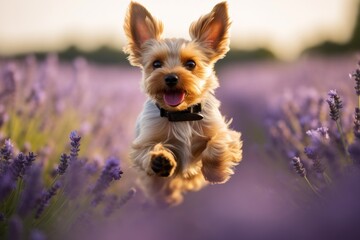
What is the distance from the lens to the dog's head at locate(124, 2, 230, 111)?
11.5 feet

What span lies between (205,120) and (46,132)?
2.07 m

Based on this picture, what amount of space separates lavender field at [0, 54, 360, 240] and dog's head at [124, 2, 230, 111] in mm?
611

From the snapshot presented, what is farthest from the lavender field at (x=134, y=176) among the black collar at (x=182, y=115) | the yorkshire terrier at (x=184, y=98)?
the black collar at (x=182, y=115)

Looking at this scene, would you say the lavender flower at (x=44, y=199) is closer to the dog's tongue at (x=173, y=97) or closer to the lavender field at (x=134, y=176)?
the lavender field at (x=134, y=176)

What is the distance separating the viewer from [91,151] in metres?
5.23

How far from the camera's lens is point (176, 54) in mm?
3682

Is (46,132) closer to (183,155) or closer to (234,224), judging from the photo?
(183,155)

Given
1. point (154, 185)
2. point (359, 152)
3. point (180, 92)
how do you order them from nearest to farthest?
point (359, 152) < point (180, 92) < point (154, 185)

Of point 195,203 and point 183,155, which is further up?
point 195,203

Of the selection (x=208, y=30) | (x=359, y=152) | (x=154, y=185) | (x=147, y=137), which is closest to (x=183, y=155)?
(x=147, y=137)

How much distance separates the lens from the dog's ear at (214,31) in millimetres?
3760

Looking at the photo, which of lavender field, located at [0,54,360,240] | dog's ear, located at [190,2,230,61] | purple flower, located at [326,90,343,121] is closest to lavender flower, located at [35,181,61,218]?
lavender field, located at [0,54,360,240]

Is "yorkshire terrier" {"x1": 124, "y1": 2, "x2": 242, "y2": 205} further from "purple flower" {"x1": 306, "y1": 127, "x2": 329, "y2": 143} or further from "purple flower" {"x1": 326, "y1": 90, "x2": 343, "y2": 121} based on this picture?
"purple flower" {"x1": 326, "y1": 90, "x2": 343, "y2": 121}

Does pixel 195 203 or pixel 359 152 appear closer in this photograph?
pixel 359 152
